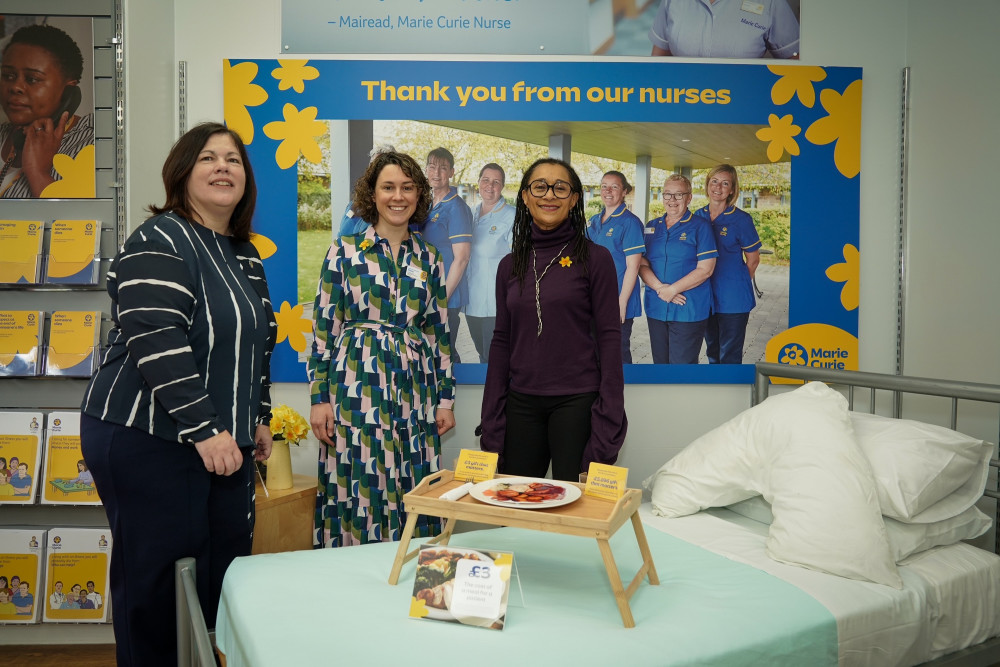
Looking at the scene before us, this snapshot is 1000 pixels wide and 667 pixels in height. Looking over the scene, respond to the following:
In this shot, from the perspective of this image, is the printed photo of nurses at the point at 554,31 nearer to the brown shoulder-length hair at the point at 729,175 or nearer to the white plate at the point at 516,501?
the brown shoulder-length hair at the point at 729,175

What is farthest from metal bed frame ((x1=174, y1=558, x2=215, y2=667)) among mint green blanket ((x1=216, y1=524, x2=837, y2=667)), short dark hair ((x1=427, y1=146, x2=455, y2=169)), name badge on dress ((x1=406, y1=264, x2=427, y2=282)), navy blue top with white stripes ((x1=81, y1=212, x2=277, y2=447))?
short dark hair ((x1=427, y1=146, x2=455, y2=169))

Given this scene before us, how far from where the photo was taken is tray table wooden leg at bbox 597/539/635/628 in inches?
57.8

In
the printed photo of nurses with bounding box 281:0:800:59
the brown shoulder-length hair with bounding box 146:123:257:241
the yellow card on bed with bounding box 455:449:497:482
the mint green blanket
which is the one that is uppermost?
the printed photo of nurses with bounding box 281:0:800:59

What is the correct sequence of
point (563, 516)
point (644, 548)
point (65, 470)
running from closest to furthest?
point (563, 516)
point (644, 548)
point (65, 470)

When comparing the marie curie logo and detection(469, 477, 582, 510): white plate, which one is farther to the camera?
the marie curie logo

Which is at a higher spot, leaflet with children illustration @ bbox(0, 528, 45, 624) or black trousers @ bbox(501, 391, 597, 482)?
black trousers @ bbox(501, 391, 597, 482)

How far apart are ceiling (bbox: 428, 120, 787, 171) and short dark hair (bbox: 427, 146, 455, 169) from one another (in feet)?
0.43

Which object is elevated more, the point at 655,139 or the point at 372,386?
the point at 655,139

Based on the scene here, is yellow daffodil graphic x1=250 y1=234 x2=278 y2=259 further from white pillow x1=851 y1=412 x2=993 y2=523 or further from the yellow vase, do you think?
white pillow x1=851 y1=412 x2=993 y2=523

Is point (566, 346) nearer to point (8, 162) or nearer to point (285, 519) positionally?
point (285, 519)

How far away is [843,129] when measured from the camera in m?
3.23

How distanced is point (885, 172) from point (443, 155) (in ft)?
6.61

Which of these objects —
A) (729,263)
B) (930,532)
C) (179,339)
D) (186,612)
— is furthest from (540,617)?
(729,263)

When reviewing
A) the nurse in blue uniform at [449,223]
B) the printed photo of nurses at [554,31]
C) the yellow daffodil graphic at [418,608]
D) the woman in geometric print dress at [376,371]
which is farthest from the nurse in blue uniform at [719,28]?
the yellow daffodil graphic at [418,608]
